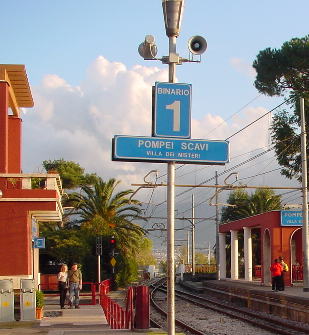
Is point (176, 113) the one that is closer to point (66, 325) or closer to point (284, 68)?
→ point (66, 325)

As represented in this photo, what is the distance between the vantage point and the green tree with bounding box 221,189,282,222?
234 feet

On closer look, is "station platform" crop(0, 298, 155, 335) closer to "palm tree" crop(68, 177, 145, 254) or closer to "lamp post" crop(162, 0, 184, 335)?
"lamp post" crop(162, 0, 184, 335)

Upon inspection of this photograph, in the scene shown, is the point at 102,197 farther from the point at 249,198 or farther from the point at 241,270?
the point at 249,198

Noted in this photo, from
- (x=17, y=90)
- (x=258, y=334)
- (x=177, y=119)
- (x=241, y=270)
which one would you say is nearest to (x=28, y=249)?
(x=258, y=334)

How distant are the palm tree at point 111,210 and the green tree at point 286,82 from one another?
11.4 metres

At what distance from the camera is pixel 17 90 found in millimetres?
32250

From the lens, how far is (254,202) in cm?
7231

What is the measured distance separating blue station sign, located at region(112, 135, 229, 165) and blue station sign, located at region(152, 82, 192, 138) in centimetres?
12

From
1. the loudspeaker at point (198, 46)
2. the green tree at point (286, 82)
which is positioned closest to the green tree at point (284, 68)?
the green tree at point (286, 82)

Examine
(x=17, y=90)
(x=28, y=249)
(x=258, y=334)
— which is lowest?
(x=258, y=334)

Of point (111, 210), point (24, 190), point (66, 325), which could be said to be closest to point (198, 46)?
point (66, 325)

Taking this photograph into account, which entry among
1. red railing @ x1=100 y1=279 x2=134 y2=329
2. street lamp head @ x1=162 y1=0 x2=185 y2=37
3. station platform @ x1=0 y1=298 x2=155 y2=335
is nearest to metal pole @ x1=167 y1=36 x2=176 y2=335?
street lamp head @ x1=162 y1=0 x2=185 y2=37

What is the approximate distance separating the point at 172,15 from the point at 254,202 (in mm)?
63382

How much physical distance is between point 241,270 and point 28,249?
135 ft
